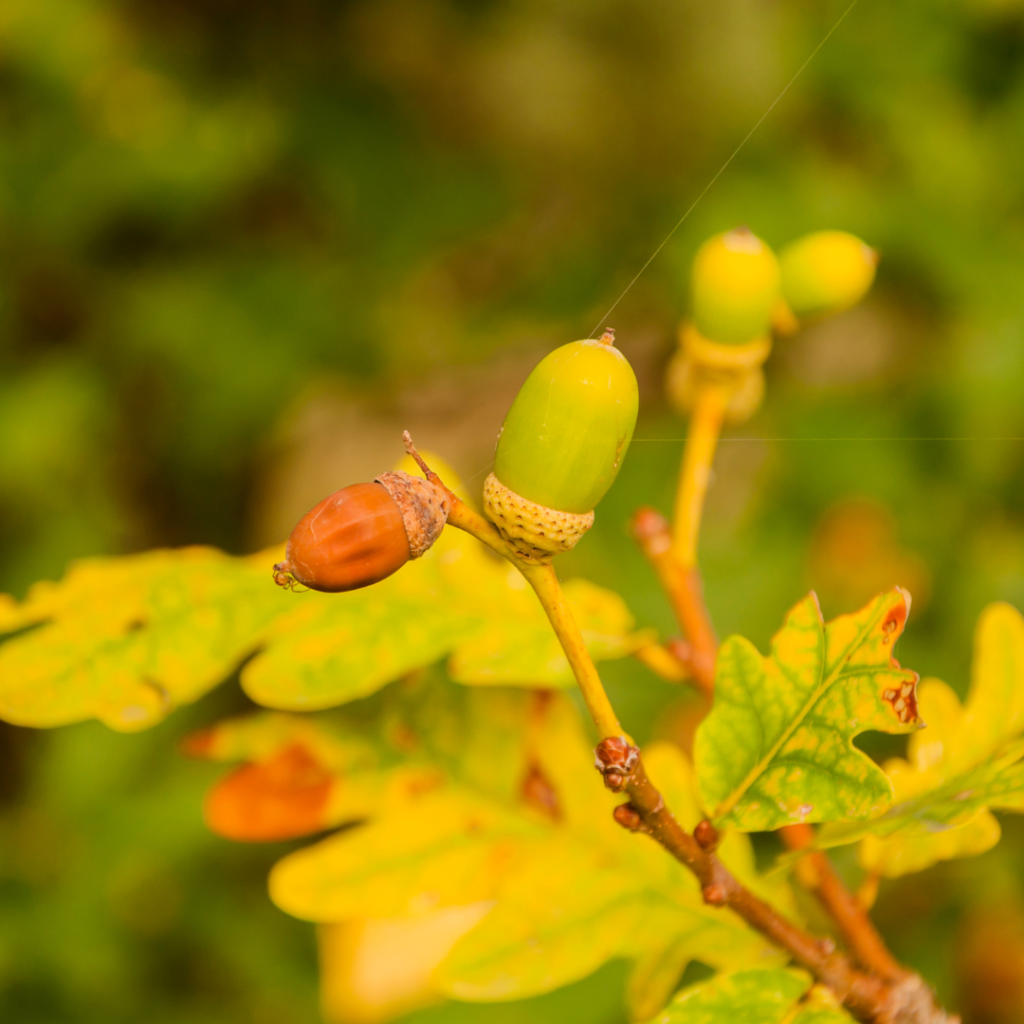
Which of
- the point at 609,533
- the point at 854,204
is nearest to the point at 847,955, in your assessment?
the point at 609,533

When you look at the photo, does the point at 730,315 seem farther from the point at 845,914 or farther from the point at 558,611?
the point at 845,914

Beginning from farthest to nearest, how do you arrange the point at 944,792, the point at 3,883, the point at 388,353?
the point at 388,353 → the point at 3,883 → the point at 944,792

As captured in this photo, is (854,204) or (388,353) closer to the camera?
(854,204)

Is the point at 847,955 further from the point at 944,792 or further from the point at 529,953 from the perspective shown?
the point at 529,953

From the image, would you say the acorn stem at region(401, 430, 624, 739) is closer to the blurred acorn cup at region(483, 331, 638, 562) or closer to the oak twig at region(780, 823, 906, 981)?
the blurred acorn cup at region(483, 331, 638, 562)

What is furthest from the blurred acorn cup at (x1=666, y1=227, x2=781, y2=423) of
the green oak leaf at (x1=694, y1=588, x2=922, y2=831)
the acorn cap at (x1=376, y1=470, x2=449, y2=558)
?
the acorn cap at (x1=376, y1=470, x2=449, y2=558)

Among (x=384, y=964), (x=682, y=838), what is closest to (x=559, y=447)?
(x=682, y=838)

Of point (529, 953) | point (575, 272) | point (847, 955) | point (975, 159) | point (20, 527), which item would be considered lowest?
point (847, 955)
